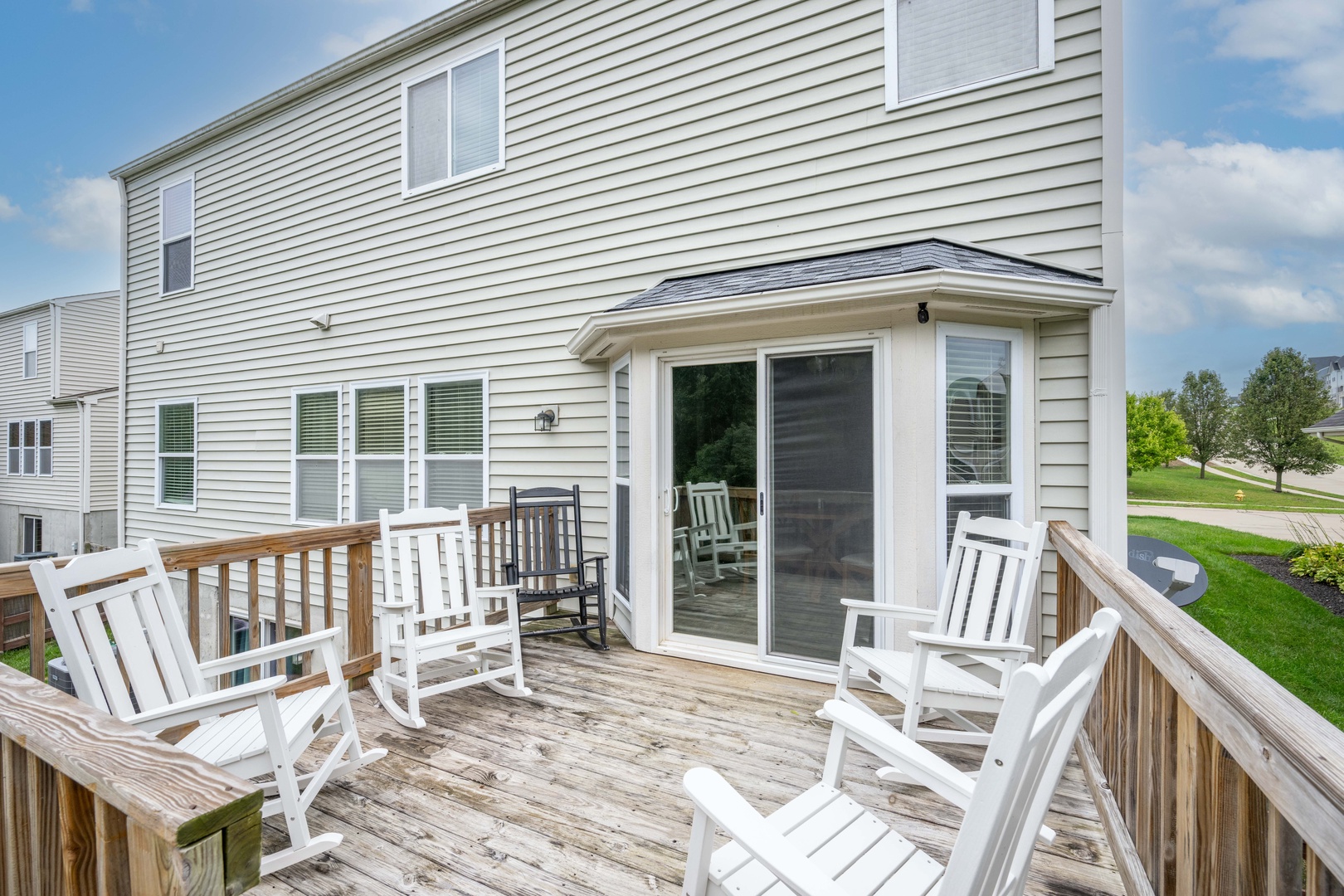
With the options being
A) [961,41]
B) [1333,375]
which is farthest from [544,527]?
[1333,375]

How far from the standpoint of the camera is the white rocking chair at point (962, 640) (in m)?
2.60

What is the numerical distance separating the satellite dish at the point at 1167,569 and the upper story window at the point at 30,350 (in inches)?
865

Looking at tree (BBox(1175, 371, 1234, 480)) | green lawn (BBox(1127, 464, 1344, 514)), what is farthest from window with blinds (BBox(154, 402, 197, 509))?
tree (BBox(1175, 371, 1234, 480))

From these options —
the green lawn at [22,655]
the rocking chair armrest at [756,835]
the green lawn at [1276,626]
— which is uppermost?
the rocking chair armrest at [756,835]

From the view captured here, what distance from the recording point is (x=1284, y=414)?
46.9 ft

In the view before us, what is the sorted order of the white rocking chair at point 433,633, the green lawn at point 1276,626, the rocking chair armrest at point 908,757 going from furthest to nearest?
the green lawn at point 1276,626 → the white rocking chair at point 433,633 → the rocking chair armrest at point 908,757

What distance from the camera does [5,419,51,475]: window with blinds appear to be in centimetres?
1526

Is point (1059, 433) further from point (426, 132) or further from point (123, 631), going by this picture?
point (426, 132)

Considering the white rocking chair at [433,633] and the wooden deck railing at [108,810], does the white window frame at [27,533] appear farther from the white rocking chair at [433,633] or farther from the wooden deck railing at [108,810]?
the wooden deck railing at [108,810]

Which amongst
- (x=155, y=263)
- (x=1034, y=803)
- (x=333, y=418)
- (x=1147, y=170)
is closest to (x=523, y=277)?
(x=333, y=418)

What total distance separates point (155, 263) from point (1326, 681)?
15.6 m

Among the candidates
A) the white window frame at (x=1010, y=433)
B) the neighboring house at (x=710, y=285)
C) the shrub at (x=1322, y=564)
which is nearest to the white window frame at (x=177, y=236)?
the neighboring house at (x=710, y=285)

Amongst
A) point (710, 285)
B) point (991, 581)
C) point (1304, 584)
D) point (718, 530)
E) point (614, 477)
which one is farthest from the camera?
point (1304, 584)

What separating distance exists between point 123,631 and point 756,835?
7.06 feet
